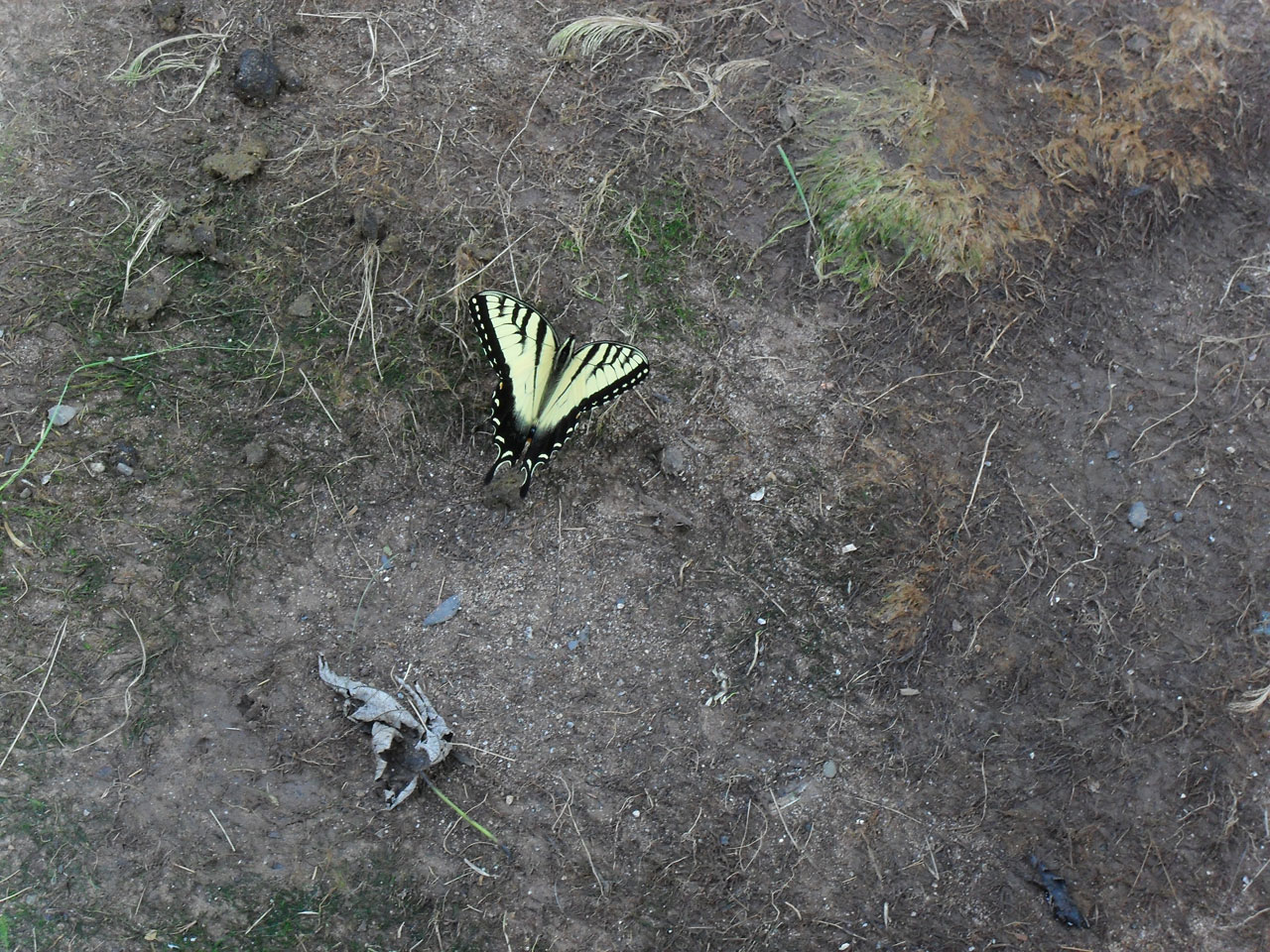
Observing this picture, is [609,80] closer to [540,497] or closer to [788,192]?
[788,192]

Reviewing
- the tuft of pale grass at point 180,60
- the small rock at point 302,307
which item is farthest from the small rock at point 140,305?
the tuft of pale grass at point 180,60

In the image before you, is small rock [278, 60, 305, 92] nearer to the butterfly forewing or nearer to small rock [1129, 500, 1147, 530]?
the butterfly forewing

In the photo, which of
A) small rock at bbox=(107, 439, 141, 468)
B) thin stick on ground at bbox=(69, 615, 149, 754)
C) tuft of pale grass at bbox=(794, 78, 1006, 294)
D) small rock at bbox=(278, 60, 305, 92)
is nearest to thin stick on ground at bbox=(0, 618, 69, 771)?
thin stick on ground at bbox=(69, 615, 149, 754)

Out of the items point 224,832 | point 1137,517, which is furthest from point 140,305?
point 1137,517

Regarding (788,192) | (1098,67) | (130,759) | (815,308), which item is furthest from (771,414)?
(130,759)

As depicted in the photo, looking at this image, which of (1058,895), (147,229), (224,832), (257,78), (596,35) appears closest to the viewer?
(224,832)

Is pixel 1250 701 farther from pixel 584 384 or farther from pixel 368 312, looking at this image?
pixel 368 312
